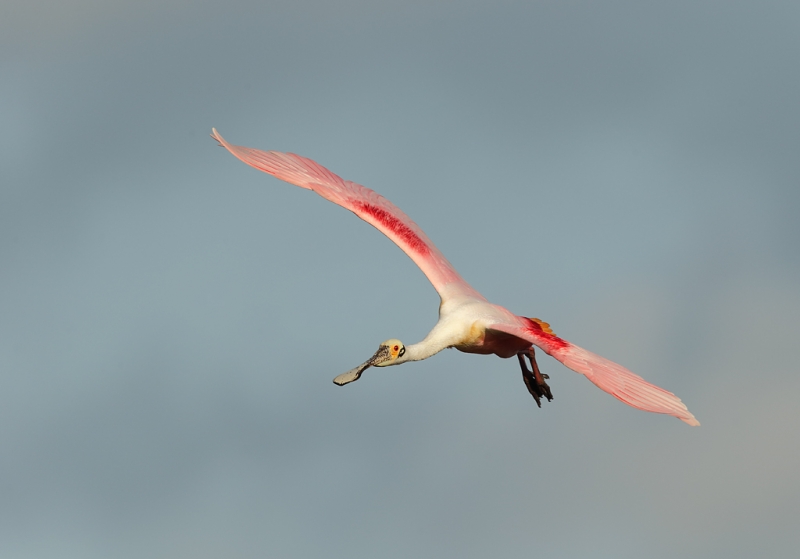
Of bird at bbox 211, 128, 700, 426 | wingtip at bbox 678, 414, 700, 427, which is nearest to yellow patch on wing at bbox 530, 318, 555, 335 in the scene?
bird at bbox 211, 128, 700, 426

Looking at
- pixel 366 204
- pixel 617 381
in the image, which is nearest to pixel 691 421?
pixel 617 381

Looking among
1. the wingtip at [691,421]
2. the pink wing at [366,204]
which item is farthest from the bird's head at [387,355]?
the wingtip at [691,421]

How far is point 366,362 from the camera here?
Answer: 2550 cm

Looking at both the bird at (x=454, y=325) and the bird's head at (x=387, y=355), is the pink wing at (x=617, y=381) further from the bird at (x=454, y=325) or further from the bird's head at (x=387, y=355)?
the bird's head at (x=387, y=355)

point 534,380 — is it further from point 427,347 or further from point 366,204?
point 366,204

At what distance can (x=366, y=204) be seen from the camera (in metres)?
29.7

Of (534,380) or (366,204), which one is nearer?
(534,380)

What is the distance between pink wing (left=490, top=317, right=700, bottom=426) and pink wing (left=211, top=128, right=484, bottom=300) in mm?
4635

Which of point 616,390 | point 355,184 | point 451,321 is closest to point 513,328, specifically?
point 451,321

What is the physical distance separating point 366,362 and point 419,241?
4.64 m

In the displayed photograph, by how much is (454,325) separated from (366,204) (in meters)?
4.44

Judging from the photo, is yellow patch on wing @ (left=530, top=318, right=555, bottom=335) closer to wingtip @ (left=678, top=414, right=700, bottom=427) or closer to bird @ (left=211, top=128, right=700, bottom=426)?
bird @ (left=211, top=128, right=700, bottom=426)

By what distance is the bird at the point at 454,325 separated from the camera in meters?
23.1

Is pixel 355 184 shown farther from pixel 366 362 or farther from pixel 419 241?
pixel 366 362
